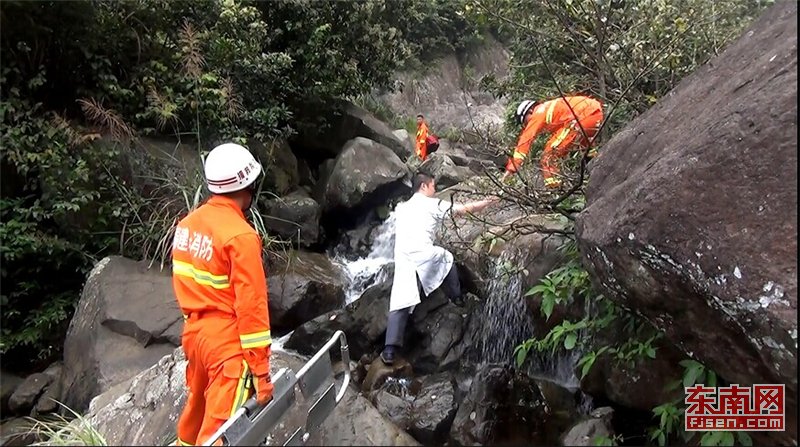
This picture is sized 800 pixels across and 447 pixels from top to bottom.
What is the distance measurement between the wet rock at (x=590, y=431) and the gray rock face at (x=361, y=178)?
19.4 feet

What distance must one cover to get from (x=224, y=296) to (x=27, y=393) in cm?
437

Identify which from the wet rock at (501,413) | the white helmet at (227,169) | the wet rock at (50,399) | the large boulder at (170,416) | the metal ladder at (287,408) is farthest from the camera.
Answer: the wet rock at (50,399)

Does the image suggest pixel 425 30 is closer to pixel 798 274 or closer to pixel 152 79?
pixel 152 79

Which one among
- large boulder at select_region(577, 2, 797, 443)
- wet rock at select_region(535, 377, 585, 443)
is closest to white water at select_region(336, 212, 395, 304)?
wet rock at select_region(535, 377, 585, 443)

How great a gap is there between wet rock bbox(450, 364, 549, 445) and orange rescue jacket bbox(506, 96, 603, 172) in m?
2.05

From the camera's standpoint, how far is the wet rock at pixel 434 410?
15.4 ft

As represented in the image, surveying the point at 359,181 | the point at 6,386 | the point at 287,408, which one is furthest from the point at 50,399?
the point at 359,181

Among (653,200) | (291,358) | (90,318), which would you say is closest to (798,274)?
(653,200)

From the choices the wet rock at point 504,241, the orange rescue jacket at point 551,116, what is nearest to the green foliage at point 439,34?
the orange rescue jacket at point 551,116

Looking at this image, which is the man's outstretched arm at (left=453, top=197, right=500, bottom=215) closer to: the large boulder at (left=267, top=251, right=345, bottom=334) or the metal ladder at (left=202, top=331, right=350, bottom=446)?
the metal ladder at (left=202, top=331, right=350, bottom=446)

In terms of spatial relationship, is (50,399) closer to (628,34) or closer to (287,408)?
(287,408)

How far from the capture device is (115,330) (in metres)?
5.73

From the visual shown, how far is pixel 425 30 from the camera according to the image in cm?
1973

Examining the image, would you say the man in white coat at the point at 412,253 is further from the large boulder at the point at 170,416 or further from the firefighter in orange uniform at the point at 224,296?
the firefighter in orange uniform at the point at 224,296
